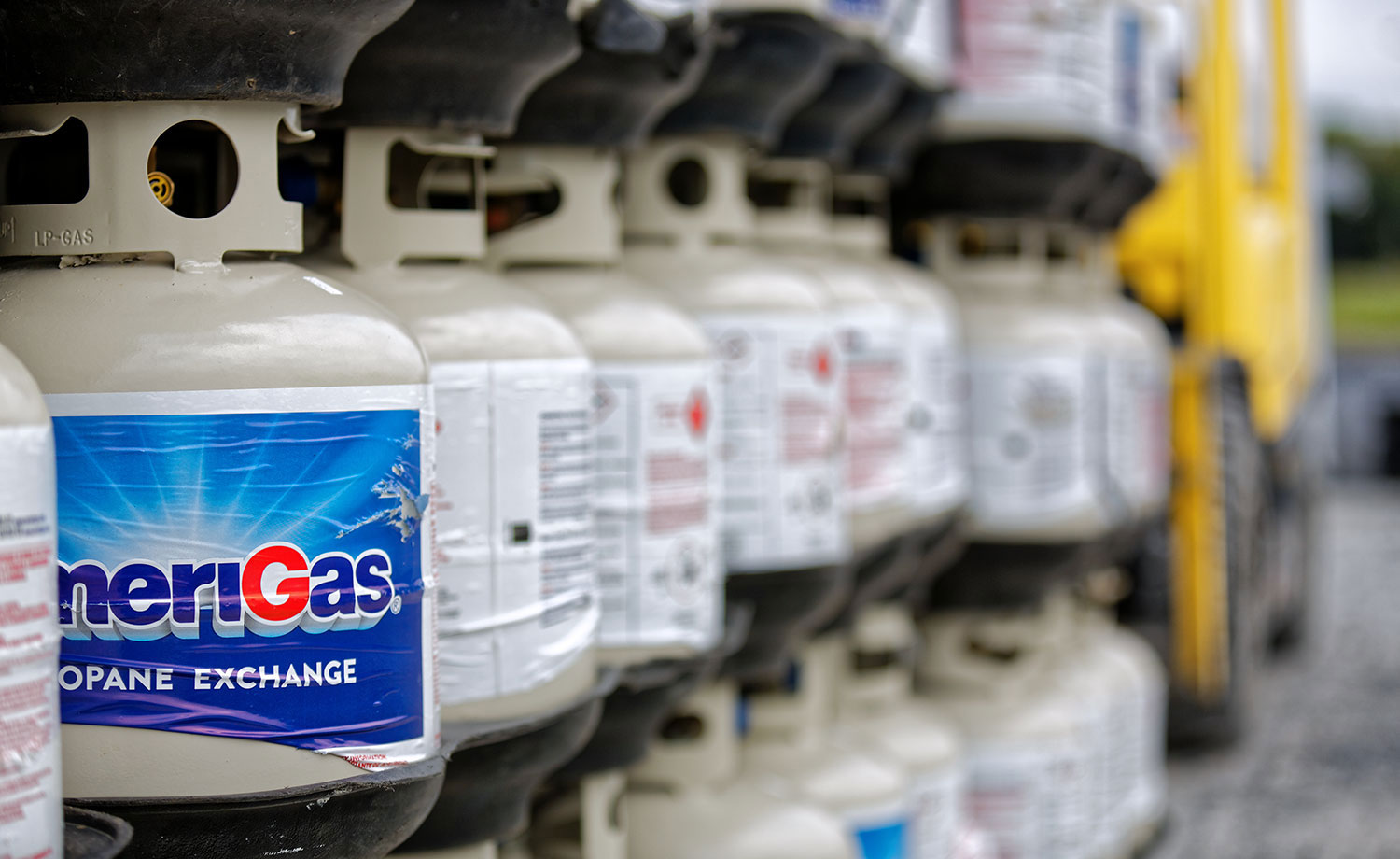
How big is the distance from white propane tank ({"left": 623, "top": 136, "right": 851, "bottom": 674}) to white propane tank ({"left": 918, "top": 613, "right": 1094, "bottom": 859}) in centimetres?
120

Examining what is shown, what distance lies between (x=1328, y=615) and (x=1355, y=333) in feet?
45.4

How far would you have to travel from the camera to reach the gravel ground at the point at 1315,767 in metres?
4.14

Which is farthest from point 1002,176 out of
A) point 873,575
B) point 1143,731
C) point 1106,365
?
point 1143,731

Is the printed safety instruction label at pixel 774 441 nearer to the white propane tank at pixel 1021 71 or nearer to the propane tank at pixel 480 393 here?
the propane tank at pixel 480 393

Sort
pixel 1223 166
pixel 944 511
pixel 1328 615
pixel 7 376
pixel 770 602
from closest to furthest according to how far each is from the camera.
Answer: pixel 7 376 → pixel 770 602 → pixel 944 511 → pixel 1223 166 → pixel 1328 615

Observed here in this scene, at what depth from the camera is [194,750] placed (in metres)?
1.16

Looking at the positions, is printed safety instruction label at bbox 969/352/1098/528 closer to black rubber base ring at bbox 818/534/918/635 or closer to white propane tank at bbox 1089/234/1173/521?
white propane tank at bbox 1089/234/1173/521

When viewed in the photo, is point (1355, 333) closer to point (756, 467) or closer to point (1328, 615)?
point (1328, 615)

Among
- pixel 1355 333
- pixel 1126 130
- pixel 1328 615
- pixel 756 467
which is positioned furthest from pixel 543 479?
pixel 1355 333

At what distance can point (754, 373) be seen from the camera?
2125mm

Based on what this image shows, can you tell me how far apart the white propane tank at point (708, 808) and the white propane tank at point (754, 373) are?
0.17m

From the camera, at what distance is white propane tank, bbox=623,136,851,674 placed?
2.12m

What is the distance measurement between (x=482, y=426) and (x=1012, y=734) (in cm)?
207

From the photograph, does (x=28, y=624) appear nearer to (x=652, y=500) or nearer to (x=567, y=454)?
(x=567, y=454)
